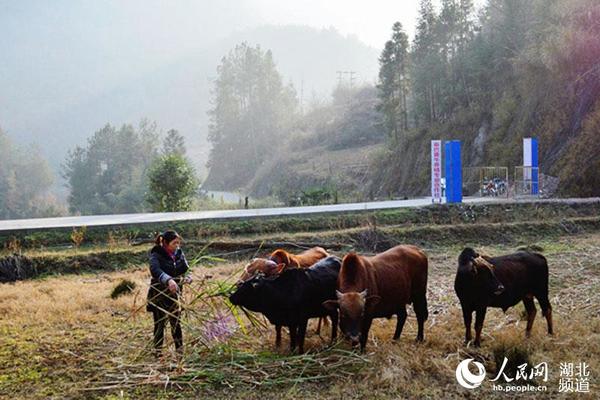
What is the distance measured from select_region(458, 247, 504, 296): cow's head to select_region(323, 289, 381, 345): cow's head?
1479mm

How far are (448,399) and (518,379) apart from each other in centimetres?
91

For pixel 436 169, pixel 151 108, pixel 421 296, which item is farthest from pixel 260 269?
pixel 151 108

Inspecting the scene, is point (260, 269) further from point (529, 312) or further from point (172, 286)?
point (529, 312)

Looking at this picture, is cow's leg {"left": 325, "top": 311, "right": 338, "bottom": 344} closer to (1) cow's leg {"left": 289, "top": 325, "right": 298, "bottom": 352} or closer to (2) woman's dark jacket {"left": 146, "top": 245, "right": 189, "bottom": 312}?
(1) cow's leg {"left": 289, "top": 325, "right": 298, "bottom": 352}

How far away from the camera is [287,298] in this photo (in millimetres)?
7566

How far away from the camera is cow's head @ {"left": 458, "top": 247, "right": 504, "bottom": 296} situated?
7727 millimetres

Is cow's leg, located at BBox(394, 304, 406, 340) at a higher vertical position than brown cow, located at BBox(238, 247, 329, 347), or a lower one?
lower

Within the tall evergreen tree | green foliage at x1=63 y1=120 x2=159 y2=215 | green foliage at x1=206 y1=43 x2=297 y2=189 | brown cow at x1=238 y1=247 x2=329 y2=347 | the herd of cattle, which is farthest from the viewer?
green foliage at x1=206 y1=43 x2=297 y2=189

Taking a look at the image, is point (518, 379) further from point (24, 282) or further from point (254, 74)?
point (254, 74)

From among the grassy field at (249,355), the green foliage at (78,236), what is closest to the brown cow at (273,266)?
the grassy field at (249,355)

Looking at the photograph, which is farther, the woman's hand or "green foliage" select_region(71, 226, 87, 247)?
"green foliage" select_region(71, 226, 87, 247)

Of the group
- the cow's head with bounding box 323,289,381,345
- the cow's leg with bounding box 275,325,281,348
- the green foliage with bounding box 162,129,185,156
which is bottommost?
the cow's leg with bounding box 275,325,281,348

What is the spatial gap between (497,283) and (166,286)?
4.15 metres

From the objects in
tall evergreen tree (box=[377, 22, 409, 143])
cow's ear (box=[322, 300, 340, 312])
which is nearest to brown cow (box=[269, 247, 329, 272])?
cow's ear (box=[322, 300, 340, 312])
